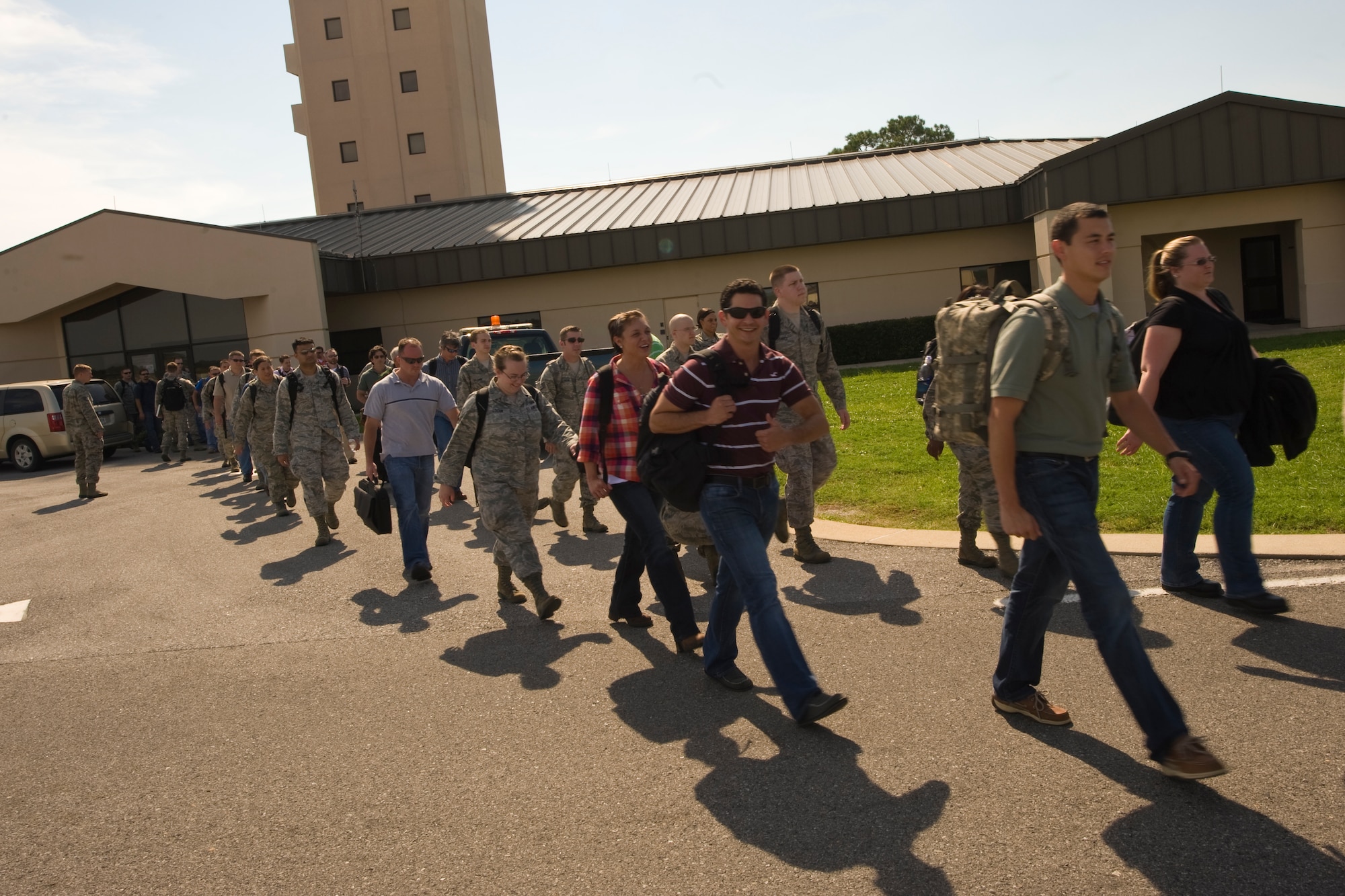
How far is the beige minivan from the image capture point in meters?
21.1

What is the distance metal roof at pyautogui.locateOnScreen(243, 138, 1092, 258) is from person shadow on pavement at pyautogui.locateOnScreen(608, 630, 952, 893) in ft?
73.7

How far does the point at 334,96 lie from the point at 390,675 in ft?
177

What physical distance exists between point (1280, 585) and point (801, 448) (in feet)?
10.0

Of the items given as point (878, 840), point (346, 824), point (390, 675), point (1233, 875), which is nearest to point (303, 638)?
point (390, 675)

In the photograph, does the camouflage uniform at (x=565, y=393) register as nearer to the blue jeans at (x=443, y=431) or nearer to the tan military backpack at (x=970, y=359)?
the blue jeans at (x=443, y=431)

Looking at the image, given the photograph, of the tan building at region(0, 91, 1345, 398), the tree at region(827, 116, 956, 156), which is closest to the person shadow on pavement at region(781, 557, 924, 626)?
the tan building at region(0, 91, 1345, 398)

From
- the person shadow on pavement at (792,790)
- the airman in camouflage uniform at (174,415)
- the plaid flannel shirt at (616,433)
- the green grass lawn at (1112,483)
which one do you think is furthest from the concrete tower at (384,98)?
the person shadow on pavement at (792,790)

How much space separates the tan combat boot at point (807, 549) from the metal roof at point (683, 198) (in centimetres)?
1955

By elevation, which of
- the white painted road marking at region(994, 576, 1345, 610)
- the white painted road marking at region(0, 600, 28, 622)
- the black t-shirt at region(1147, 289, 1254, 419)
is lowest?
the white painted road marking at region(994, 576, 1345, 610)

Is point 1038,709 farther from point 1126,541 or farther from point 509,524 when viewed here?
point 509,524

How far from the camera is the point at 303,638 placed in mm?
6941

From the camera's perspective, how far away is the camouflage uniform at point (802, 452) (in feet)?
24.9

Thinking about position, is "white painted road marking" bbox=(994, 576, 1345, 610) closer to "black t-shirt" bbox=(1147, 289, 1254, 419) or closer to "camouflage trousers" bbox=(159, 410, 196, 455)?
"black t-shirt" bbox=(1147, 289, 1254, 419)

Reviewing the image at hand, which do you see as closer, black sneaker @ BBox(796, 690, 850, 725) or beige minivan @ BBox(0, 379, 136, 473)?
black sneaker @ BBox(796, 690, 850, 725)
